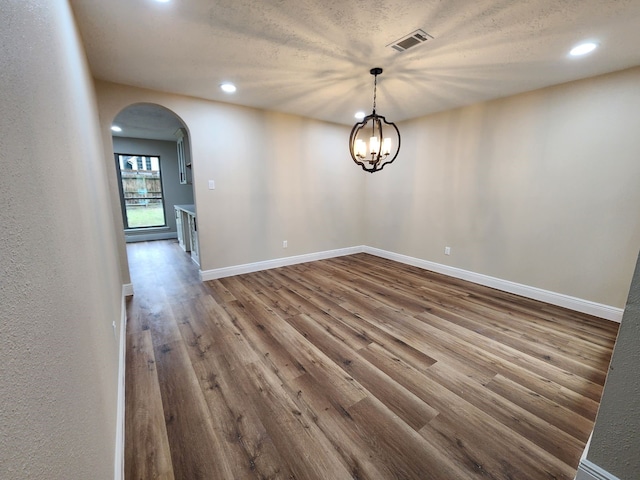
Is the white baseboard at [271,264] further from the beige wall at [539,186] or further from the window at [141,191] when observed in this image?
the window at [141,191]

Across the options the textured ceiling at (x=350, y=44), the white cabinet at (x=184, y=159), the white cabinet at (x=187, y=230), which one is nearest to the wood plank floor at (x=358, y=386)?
the white cabinet at (x=187, y=230)

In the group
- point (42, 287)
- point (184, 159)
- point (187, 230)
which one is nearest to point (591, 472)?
point (42, 287)

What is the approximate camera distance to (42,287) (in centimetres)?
60

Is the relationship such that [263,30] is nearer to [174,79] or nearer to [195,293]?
[174,79]

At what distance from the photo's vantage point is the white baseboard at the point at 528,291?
2846 mm

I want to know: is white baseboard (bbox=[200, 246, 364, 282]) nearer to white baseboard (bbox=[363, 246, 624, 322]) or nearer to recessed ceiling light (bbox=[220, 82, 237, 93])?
white baseboard (bbox=[363, 246, 624, 322])

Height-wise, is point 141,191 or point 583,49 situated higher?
point 583,49

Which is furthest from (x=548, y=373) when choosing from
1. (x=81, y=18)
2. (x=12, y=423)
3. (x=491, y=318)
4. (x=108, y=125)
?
(x=108, y=125)

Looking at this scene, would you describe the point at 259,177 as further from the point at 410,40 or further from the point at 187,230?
the point at 410,40

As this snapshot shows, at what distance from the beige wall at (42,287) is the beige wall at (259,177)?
8.35 ft

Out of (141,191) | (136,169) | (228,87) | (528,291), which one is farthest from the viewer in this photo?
(141,191)

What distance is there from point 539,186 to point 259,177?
3.64m

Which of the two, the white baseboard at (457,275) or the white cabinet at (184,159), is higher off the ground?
the white cabinet at (184,159)

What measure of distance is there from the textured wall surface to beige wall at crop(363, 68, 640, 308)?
2.54 m
